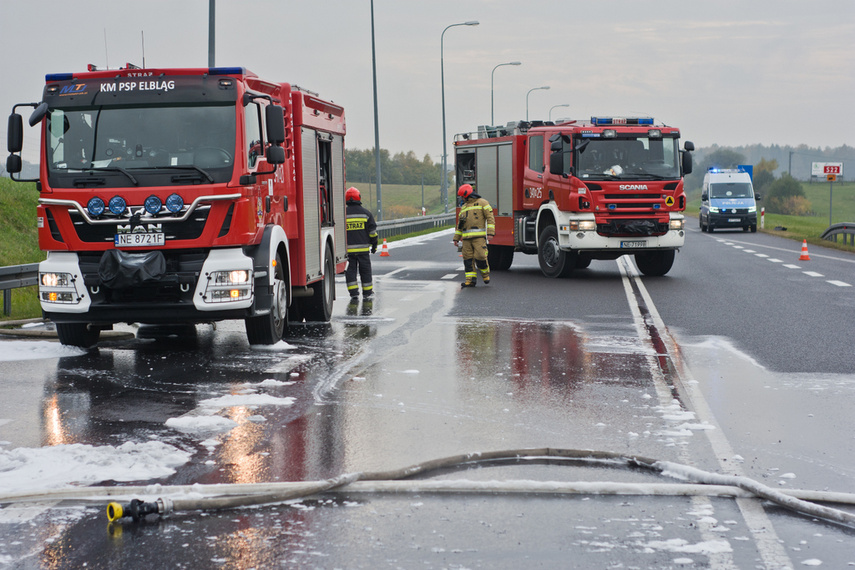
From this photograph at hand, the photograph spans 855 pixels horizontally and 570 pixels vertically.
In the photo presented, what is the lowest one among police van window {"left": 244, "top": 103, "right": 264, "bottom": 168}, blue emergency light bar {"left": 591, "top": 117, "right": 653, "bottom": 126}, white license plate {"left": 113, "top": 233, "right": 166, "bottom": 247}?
white license plate {"left": 113, "top": 233, "right": 166, "bottom": 247}

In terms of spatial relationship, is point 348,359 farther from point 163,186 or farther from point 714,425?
point 714,425

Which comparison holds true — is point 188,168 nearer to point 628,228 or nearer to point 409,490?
point 409,490

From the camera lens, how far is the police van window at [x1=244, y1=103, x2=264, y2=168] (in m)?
10.2

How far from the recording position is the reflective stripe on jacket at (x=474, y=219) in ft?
59.4

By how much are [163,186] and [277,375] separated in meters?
2.16

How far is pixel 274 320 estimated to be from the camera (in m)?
10.9

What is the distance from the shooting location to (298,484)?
5363mm

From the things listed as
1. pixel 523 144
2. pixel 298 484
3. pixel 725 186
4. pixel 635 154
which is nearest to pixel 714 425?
pixel 298 484

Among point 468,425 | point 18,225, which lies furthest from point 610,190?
point 18,225

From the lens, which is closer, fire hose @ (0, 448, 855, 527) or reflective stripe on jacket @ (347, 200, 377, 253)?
fire hose @ (0, 448, 855, 527)

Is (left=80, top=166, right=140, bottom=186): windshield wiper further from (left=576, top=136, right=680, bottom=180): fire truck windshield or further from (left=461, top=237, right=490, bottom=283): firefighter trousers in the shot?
(left=576, top=136, right=680, bottom=180): fire truck windshield

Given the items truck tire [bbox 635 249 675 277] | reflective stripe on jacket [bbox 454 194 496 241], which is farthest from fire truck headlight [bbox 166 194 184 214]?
truck tire [bbox 635 249 675 277]

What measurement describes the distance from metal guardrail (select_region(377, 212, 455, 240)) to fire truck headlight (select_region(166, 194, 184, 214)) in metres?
25.7

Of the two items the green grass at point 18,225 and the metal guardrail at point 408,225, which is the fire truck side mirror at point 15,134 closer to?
the green grass at point 18,225
